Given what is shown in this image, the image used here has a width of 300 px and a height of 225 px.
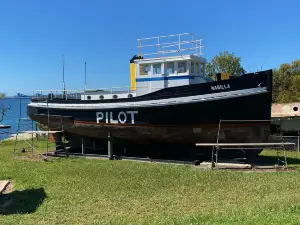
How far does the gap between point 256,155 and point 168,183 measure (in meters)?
5.72

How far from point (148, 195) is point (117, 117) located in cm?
732

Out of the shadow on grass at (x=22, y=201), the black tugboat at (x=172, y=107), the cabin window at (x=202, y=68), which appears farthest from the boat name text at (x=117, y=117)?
the shadow on grass at (x=22, y=201)

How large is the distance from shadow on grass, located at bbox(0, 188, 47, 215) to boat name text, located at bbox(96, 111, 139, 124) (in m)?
6.33

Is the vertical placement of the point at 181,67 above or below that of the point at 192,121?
above

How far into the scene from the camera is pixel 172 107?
579 inches

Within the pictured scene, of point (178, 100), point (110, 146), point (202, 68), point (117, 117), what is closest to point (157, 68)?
point (202, 68)

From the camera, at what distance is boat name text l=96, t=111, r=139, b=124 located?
1589 cm

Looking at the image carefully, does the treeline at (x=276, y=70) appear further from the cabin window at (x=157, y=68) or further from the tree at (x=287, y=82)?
the cabin window at (x=157, y=68)

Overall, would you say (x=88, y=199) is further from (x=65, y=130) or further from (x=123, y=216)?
(x=65, y=130)

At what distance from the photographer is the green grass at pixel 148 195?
23.5ft

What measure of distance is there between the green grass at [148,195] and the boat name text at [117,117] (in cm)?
254

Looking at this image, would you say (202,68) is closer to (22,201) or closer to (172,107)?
(172,107)

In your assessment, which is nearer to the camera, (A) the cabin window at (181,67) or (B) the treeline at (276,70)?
(A) the cabin window at (181,67)

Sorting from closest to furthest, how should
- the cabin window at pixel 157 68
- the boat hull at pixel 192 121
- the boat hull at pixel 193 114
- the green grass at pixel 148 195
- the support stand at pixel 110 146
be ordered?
the green grass at pixel 148 195
the boat hull at pixel 193 114
the boat hull at pixel 192 121
the support stand at pixel 110 146
the cabin window at pixel 157 68
